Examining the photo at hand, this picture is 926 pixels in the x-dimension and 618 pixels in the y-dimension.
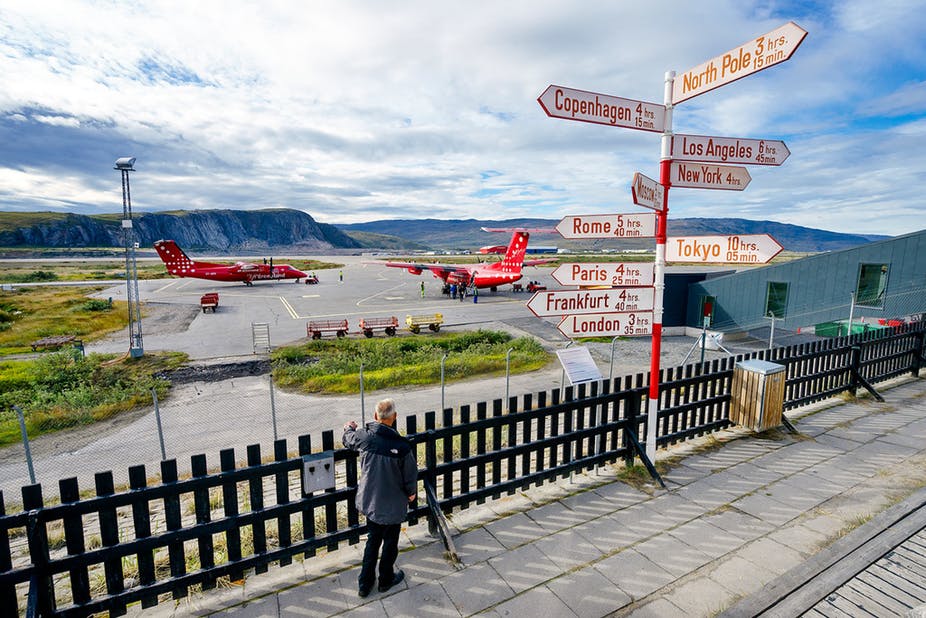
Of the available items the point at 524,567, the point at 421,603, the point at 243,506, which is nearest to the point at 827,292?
the point at 524,567

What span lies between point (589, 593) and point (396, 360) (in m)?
14.7

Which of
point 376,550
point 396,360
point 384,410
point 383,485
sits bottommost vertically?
point 396,360

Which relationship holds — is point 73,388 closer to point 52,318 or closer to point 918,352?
point 52,318

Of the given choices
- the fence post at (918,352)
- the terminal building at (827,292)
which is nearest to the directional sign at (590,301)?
the fence post at (918,352)

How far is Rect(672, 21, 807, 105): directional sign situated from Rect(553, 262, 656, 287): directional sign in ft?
6.68

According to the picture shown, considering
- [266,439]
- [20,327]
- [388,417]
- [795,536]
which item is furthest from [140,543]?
[20,327]

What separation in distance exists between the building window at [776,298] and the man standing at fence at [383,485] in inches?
897

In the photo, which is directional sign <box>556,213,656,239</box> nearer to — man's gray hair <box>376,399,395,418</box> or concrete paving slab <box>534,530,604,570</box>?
man's gray hair <box>376,399,395,418</box>

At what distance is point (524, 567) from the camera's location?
4.32 meters

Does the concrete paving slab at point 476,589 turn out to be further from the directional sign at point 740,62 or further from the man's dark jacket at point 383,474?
the directional sign at point 740,62

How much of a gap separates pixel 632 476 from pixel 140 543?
5.53 meters

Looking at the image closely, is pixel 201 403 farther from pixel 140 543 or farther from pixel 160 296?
pixel 160 296

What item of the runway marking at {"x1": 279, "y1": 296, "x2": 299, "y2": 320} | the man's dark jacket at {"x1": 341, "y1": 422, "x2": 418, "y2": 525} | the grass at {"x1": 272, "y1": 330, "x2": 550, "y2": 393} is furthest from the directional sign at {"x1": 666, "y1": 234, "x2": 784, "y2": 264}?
the runway marking at {"x1": 279, "y1": 296, "x2": 299, "y2": 320}

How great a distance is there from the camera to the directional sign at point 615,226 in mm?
5402
